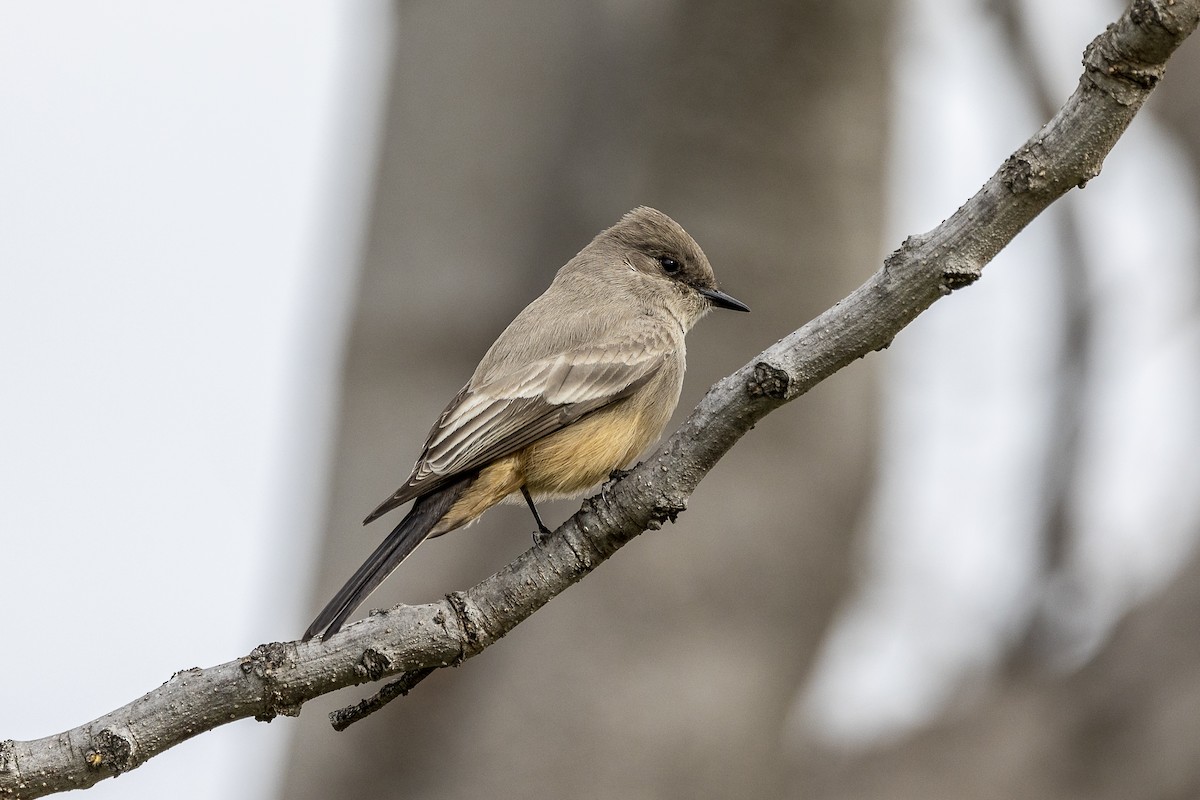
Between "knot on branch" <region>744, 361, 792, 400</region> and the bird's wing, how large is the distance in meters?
1.45

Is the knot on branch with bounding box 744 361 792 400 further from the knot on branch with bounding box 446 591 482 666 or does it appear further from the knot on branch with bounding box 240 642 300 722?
the knot on branch with bounding box 240 642 300 722

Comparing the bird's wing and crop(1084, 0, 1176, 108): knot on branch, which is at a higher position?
the bird's wing

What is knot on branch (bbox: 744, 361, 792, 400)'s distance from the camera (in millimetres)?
2852

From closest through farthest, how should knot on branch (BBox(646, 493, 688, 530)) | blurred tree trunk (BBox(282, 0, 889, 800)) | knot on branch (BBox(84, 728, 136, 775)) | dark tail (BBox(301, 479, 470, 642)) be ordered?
knot on branch (BBox(84, 728, 136, 775)), knot on branch (BBox(646, 493, 688, 530)), dark tail (BBox(301, 479, 470, 642)), blurred tree trunk (BBox(282, 0, 889, 800))

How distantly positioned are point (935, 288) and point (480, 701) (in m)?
5.48

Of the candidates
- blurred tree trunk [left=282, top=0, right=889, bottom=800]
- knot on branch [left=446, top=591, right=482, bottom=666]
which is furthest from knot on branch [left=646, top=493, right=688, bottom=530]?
blurred tree trunk [left=282, top=0, right=889, bottom=800]

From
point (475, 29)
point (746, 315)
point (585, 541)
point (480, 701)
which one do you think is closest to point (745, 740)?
point (480, 701)

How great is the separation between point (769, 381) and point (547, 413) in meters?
1.65

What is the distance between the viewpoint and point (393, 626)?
298 cm

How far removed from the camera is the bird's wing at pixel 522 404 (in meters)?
4.19

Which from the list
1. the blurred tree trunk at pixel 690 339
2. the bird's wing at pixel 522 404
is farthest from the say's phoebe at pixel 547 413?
the blurred tree trunk at pixel 690 339

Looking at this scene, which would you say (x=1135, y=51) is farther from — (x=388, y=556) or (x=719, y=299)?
(x=719, y=299)

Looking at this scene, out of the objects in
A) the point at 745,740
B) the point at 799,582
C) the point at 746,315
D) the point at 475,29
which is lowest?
the point at 745,740

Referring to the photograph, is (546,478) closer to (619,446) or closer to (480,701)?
(619,446)
